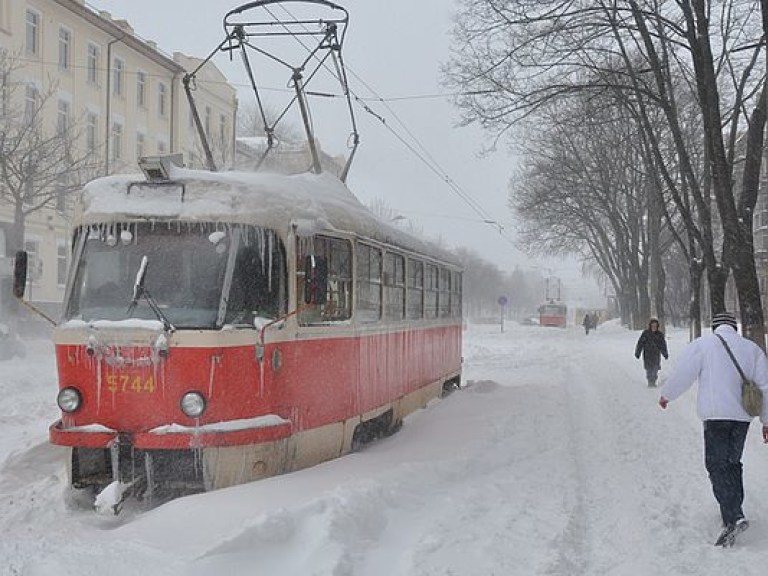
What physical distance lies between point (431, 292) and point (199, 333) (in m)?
6.60

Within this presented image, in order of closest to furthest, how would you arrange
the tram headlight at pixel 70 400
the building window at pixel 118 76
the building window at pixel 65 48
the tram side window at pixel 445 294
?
the tram headlight at pixel 70 400 → the tram side window at pixel 445 294 → the building window at pixel 65 48 → the building window at pixel 118 76

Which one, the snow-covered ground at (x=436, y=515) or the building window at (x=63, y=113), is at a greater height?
the building window at (x=63, y=113)

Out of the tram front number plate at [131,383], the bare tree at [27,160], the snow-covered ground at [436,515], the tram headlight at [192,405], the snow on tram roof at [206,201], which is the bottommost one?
the snow-covered ground at [436,515]

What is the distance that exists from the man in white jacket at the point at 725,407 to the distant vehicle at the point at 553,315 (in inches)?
2565

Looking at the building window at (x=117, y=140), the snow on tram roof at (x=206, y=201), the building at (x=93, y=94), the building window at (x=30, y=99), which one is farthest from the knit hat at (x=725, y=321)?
the building window at (x=117, y=140)

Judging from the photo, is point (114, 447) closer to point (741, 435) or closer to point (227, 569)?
point (227, 569)

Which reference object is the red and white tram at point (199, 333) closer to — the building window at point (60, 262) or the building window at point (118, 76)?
the building window at point (60, 262)

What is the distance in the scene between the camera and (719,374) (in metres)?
6.13

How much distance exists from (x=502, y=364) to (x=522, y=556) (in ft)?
65.4

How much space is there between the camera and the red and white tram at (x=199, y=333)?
21.5 feet

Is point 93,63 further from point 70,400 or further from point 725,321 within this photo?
point 725,321

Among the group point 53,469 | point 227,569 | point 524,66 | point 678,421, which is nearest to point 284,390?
point 227,569

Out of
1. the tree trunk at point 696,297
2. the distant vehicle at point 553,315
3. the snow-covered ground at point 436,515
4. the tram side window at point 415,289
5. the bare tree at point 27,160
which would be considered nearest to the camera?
the snow-covered ground at point 436,515

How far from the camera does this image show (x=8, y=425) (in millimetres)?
12305
